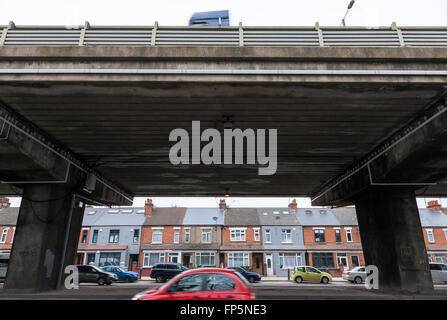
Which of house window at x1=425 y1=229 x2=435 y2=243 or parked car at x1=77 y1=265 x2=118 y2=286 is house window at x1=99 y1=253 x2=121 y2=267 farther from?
house window at x1=425 y1=229 x2=435 y2=243

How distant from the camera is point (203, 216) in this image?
4016cm

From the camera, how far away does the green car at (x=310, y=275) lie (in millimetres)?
25625

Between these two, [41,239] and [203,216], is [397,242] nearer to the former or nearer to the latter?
[41,239]

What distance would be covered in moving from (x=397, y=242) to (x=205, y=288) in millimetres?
10798

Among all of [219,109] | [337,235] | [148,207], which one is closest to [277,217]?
[337,235]

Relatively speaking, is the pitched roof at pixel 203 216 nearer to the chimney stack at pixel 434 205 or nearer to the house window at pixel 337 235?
the house window at pixel 337 235

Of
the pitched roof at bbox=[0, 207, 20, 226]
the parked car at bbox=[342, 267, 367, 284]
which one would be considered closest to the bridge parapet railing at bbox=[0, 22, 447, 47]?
the parked car at bbox=[342, 267, 367, 284]

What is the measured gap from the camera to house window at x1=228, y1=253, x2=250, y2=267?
36000 mm

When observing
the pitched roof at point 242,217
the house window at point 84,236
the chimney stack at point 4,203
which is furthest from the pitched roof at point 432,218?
the chimney stack at point 4,203

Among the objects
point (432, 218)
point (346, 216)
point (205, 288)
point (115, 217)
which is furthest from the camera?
point (115, 217)

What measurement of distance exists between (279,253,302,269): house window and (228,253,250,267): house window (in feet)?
14.5
